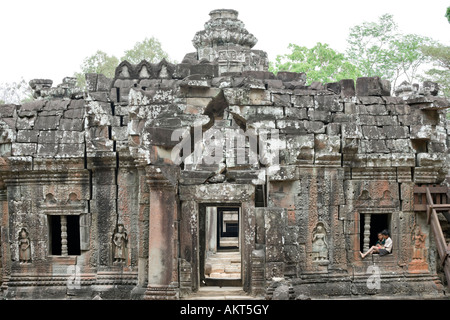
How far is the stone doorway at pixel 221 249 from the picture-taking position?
10648mm

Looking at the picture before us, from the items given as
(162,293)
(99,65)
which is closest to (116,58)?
(99,65)

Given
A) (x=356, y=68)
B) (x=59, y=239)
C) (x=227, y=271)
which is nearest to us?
(x=59, y=239)

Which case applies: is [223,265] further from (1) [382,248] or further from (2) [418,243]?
(2) [418,243]

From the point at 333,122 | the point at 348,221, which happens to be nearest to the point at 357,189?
the point at 348,221

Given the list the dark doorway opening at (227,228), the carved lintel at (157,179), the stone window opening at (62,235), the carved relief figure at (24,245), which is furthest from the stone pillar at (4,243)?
the dark doorway opening at (227,228)

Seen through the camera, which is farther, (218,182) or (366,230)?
(366,230)

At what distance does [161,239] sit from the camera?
8.76 m

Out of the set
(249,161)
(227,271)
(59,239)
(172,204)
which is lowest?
(227,271)

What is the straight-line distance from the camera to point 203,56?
40.4 feet

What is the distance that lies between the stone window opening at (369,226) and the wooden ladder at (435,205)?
0.63 metres

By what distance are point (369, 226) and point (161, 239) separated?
3.62m

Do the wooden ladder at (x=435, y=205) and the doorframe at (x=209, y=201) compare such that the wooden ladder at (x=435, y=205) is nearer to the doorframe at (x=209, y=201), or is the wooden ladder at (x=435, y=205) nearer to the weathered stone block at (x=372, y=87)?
the weathered stone block at (x=372, y=87)
